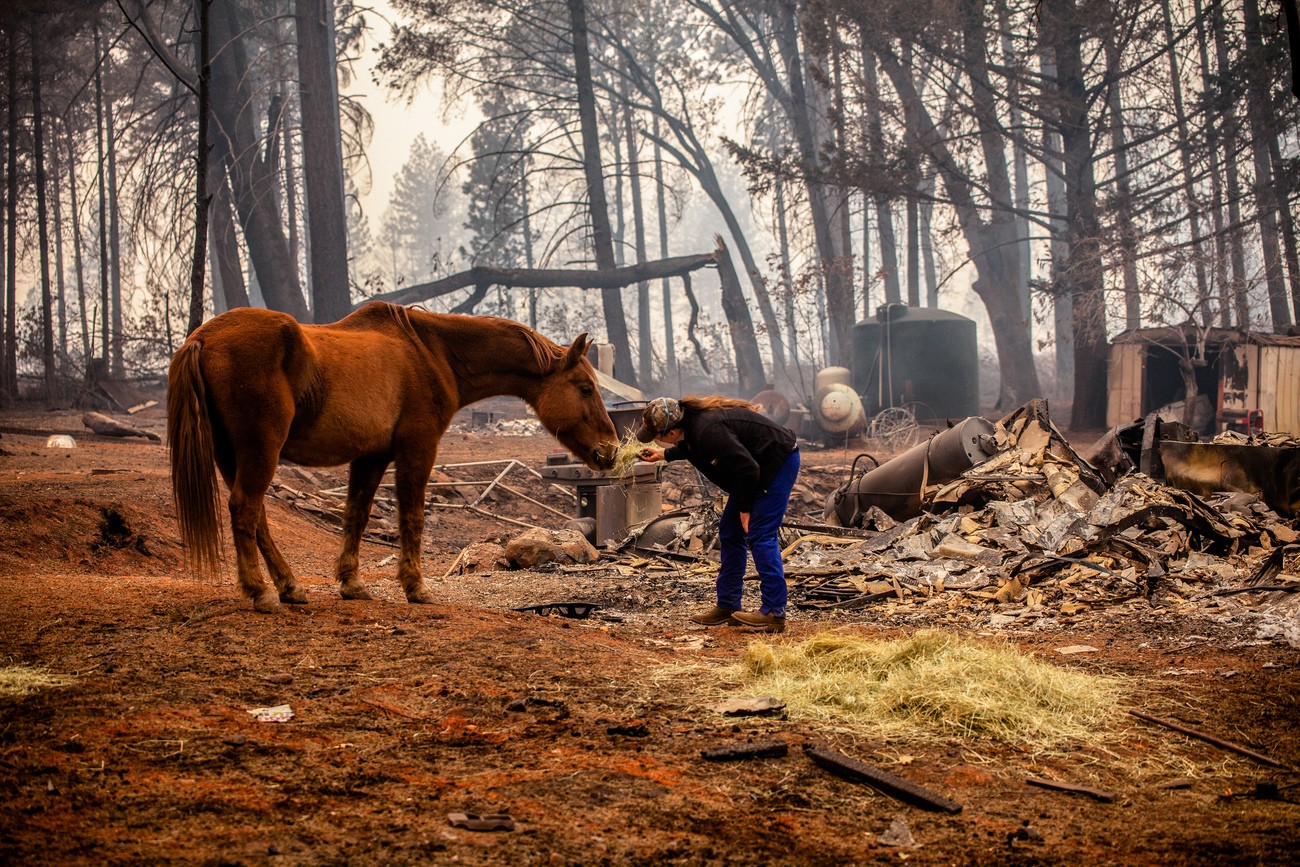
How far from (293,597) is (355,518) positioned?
88 centimetres

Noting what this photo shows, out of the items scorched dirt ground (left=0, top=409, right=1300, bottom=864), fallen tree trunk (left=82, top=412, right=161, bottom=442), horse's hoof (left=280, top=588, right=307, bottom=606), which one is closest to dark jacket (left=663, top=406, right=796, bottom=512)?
scorched dirt ground (left=0, top=409, right=1300, bottom=864)

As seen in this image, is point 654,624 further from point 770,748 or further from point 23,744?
point 23,744

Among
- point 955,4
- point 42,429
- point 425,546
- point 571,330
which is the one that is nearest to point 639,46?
point 571,330

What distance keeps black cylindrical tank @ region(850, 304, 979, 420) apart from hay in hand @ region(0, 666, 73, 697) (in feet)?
79.3

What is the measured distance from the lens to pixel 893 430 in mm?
21594

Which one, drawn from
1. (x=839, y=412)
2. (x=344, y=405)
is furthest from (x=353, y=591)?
(x=839, y=412)

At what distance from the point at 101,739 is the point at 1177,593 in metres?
7.62

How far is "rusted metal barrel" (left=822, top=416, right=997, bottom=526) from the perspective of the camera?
11359 millimetres

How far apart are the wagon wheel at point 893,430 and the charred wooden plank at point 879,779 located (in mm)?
17514

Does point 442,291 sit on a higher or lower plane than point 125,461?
higher

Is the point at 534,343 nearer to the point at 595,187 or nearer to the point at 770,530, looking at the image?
the point at 770,530

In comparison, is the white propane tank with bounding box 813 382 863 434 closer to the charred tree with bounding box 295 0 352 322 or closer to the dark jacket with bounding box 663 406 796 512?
the charred tree with bounding box 295 0 352 322

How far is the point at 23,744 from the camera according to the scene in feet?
11.1

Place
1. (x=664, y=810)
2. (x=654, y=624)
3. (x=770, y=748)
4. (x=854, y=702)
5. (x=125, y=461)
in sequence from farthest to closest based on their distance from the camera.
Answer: (x=125, y=461) < (x=654, y=624) < (x=854, y=702) < (x=770, y=748) < (x=664, y=810)
